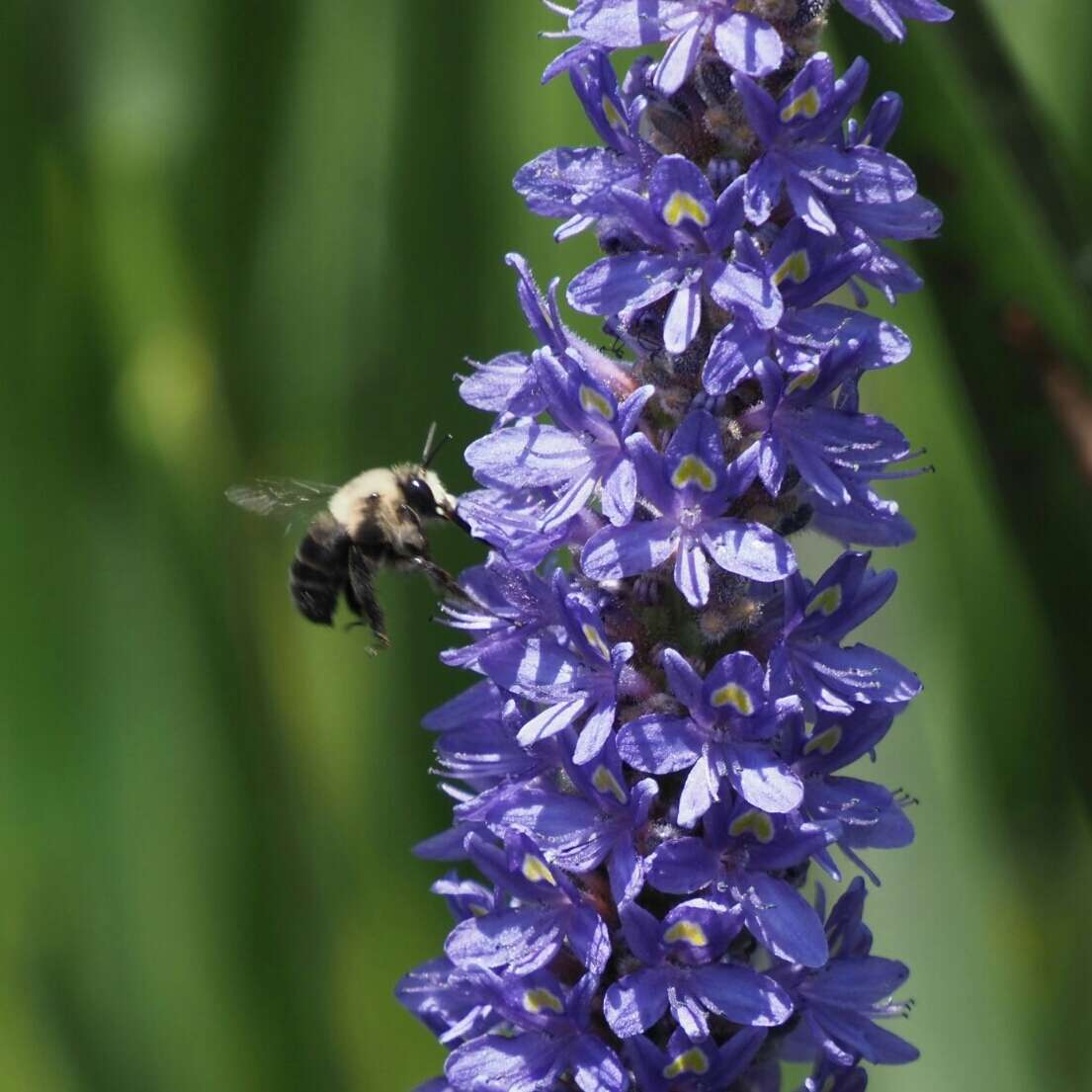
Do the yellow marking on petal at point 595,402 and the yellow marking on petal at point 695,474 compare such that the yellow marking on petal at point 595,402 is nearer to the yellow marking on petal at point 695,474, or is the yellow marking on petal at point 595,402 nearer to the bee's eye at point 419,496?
the yellow marking on petal at point 695,474

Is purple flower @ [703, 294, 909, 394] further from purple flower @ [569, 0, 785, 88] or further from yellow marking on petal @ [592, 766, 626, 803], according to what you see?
yellow marking on petal @ [592, 766, 626, 803]

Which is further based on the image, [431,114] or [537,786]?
[431,114]

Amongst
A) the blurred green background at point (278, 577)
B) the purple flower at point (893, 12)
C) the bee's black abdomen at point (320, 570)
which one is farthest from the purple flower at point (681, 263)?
the blurred green background at point (278, 577)

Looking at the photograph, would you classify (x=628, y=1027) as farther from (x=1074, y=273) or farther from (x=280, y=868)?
(x=280, y=868)

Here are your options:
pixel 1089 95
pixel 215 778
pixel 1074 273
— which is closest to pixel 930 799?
pixel 1074 273

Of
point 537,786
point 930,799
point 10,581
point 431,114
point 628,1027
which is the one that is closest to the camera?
point 628,1027
